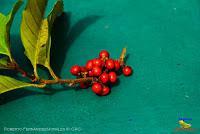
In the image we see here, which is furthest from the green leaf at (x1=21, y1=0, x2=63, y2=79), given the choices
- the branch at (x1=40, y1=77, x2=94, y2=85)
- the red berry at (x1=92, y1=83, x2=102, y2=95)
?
the red berry at (x1=92, y1=83, x2=102, y2=95)

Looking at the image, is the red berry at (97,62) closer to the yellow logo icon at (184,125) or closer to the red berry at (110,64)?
the red berry at (110,64)

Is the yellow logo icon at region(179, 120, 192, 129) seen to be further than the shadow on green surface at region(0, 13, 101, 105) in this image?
No

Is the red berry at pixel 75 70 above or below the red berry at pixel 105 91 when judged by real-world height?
above

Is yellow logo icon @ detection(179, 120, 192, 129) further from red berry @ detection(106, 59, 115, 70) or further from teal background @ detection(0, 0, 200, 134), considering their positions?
red berry @ detection(106, 59, 115, 70)

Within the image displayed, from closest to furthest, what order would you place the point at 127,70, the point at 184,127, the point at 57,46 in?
the point at 184,127 → the point at 127,70 → the point at 57,46

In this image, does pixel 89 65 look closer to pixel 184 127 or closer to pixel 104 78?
pixel 104 78

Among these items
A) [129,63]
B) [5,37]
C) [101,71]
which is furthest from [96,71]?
[5,37]

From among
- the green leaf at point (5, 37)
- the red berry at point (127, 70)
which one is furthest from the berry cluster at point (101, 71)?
the green leaf at point (5, 37)
